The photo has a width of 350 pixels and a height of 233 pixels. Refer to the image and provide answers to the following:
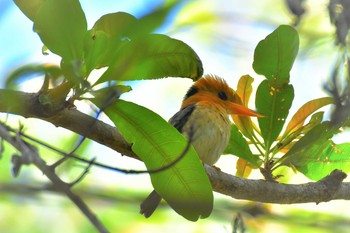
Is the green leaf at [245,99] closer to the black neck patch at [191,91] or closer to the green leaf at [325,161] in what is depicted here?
the green leaf at [325,161]

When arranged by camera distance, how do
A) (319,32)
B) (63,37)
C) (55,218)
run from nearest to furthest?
(63,37) < (319,32) < (55,218)

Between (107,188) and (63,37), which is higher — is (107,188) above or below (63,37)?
below

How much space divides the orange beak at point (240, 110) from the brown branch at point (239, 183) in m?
0.41

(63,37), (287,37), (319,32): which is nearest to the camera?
(63,37)

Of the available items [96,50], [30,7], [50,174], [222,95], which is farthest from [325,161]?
[50,174]

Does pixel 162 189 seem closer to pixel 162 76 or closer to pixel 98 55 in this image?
pixel 162 76

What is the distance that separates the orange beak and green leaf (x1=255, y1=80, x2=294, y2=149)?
51 millimetres

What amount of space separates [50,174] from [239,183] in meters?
1.57

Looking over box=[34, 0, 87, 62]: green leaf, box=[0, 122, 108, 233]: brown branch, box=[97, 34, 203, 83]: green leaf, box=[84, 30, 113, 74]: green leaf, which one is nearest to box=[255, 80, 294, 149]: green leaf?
box=[97, 34, 203, 83]: green leaf

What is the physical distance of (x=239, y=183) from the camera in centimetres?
290

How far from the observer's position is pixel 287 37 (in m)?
2.89

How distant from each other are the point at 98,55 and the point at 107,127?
524mm

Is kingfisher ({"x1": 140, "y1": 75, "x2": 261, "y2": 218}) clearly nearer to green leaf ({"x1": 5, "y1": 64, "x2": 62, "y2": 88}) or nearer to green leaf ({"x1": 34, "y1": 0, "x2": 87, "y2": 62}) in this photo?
green leaf ({"x1": 34, "y1": 0, "x2": 87, "y2": 62})

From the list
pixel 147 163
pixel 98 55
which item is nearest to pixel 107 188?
pixel 147 163
